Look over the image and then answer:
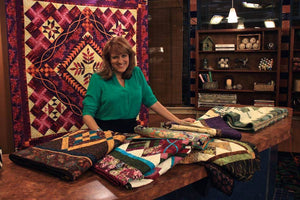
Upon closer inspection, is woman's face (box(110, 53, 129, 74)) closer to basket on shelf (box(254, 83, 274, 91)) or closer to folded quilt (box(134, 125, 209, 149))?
folded quilt (box(134, 125, 209, 149))

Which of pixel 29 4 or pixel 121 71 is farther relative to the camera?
pixel 29 4

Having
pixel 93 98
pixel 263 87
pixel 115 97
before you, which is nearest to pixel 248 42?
pixel 263 87

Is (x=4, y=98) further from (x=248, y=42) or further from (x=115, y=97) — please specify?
(x=248, y=42)

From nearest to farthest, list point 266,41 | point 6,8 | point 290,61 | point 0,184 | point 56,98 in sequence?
point 0,184
point 6,8
point 56,98
point 290,61
point 266,41

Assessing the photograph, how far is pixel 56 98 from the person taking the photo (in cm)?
313

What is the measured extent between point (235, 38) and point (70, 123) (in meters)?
3.24

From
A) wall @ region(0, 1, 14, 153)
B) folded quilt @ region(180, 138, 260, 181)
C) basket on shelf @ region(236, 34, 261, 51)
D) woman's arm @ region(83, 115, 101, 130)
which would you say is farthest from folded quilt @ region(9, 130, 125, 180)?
basket on shelf @ region(236, 34, 261, 51)

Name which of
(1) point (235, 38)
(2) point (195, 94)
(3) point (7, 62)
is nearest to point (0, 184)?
(3) point (7, 62)

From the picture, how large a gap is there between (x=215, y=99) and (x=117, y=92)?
302 cm

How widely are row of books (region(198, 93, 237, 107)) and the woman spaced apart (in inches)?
108

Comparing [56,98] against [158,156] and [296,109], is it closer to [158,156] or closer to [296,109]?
[158,156]

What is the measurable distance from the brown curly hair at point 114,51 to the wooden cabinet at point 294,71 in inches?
124

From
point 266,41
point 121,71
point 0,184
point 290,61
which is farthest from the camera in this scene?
point 266,41

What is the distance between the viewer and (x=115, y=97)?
7.36 ft
